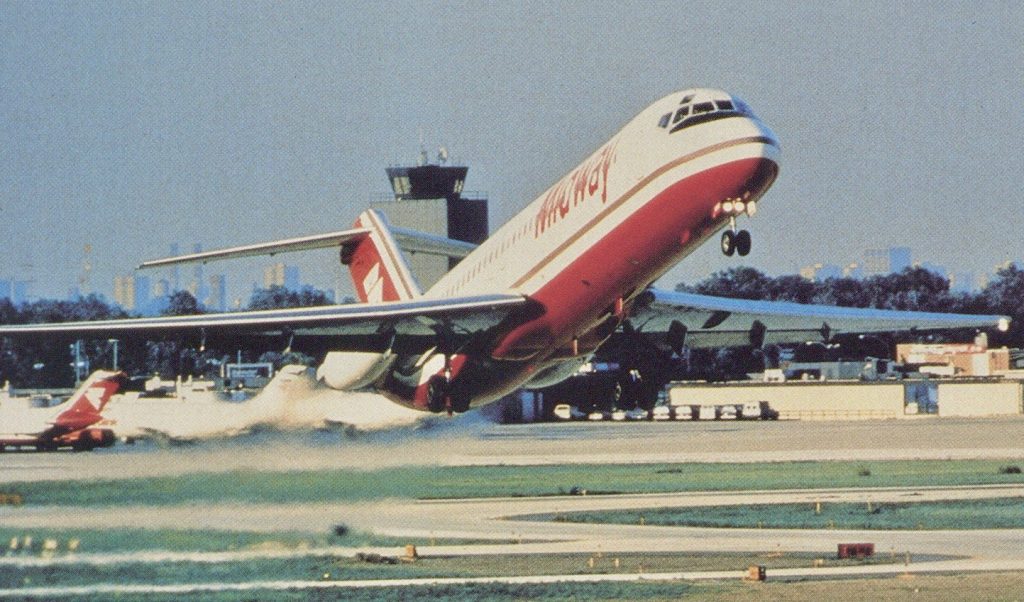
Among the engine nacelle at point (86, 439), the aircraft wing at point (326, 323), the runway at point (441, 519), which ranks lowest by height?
the runway at point (441, 519)

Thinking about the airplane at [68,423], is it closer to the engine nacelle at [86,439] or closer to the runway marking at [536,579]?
the engine nacelle at [86,439]

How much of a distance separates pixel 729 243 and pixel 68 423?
47.3m

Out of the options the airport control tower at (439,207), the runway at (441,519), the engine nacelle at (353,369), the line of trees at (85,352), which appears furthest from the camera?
the airport control tower at (439,207)

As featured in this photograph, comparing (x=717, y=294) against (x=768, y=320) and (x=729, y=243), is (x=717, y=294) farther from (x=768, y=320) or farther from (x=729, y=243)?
(x=729, y=243)

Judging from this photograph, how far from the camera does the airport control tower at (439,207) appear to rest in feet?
466

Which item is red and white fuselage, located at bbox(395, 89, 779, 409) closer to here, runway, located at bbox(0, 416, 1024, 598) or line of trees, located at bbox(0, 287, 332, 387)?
runway, located at bbox(0, 416, 1024, 598)

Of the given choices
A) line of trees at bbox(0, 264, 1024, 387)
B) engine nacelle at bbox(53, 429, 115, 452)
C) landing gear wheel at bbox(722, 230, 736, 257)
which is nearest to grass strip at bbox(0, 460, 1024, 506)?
landing gear wheel at bbox(722, 230, 736, 257)

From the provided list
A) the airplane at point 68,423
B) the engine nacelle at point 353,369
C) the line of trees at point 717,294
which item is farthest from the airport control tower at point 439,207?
the engine nacelle at point 353,369

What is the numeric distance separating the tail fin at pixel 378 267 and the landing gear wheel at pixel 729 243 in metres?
18.2

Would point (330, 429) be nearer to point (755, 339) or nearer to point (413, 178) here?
point (755, 339)

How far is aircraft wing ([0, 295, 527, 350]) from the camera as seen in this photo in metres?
46.1

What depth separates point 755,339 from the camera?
53.1 meters

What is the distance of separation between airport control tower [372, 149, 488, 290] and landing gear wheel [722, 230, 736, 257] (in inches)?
3643

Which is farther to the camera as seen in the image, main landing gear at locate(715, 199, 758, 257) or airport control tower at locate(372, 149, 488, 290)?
airport control tower at locate(372, 149, 488, 290)
